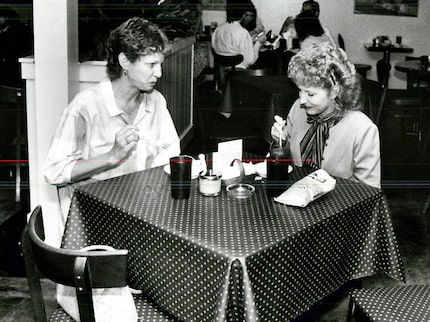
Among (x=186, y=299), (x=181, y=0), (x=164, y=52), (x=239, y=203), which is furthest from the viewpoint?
(x=181, y=0)

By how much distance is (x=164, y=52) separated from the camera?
249 centimetres

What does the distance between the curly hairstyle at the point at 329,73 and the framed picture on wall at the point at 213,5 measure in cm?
719

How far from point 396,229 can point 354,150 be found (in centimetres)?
144

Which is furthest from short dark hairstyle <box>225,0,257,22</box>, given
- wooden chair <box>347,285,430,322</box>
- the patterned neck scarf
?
wooden chair <box>347,285,430,322</box>

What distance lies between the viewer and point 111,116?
248cm

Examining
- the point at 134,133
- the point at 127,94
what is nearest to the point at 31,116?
the point at 127,94

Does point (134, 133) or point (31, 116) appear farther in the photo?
point (31, 116)

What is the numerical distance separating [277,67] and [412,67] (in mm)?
2423

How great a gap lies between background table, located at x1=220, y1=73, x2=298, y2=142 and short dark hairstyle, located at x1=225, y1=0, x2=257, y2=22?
322 cm

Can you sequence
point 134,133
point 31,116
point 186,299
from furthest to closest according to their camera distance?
point 31,116 → point 134,133 → point 186,299

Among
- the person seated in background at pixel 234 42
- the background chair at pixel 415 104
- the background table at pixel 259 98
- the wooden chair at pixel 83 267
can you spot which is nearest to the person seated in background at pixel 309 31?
the background chair at pixel 415 104

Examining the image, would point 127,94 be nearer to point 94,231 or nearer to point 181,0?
point 94,231

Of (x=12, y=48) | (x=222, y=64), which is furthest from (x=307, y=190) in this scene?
(x=222, y=64)

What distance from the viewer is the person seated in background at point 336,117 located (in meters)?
2.45
